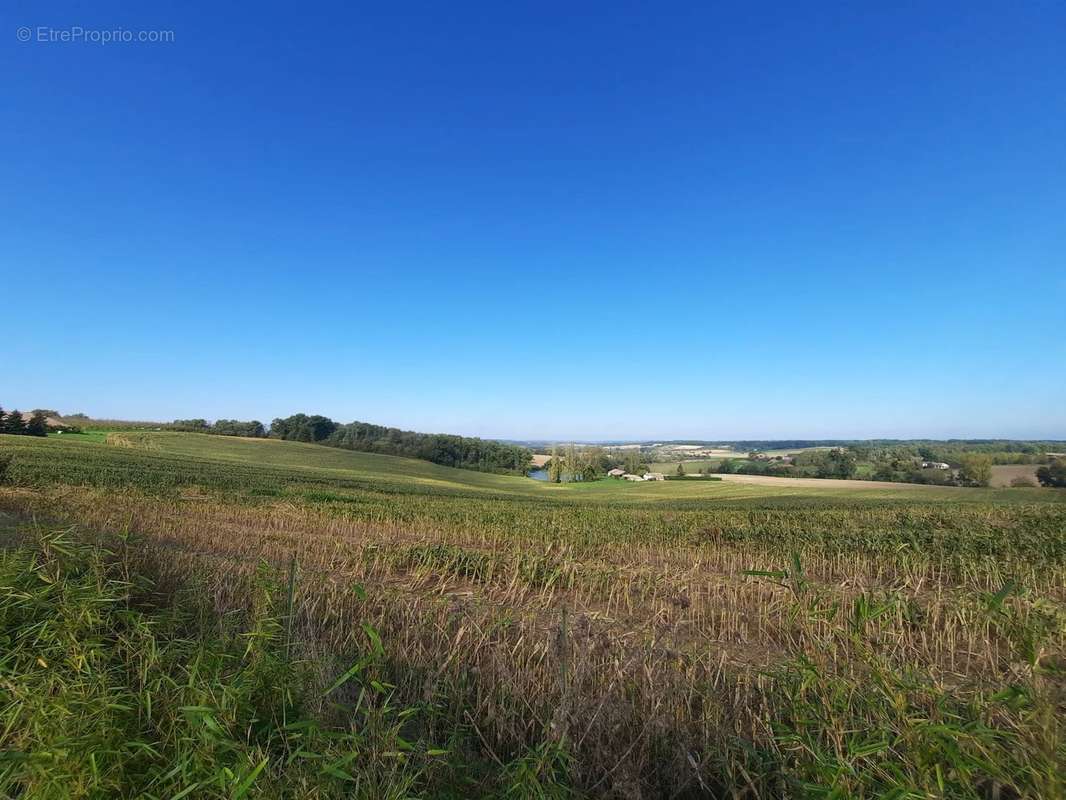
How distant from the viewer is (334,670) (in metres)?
3.87

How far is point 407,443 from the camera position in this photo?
4257 inches

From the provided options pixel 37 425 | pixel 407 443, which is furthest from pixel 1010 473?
pixel 37 425

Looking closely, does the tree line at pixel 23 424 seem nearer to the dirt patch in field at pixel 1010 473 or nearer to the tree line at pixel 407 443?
the tree line at pixel 407 443

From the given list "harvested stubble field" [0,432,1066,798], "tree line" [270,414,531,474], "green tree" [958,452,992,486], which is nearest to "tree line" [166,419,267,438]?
"tree line" [270,414,531,474]

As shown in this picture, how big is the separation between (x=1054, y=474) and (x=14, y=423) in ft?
411

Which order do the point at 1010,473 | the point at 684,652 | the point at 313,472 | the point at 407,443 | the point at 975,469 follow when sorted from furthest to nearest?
the point at 407,443 < the point at 975,469 < the point at 1010,473 < the point at 313,472 < the point at 684,652

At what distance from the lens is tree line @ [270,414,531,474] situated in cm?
10131

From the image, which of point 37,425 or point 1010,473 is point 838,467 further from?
point 37,425

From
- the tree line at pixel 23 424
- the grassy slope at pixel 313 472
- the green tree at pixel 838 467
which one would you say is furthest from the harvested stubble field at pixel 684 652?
the green tree at pixel 838 467

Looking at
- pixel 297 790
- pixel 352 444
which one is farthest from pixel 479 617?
pixel 352 444

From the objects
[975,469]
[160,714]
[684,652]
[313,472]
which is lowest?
[313,472]

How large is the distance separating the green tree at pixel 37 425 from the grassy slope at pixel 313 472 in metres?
5.15

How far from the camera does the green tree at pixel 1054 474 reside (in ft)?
173

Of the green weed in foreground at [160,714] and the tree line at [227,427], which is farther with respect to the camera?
the tree line at [227,427]
